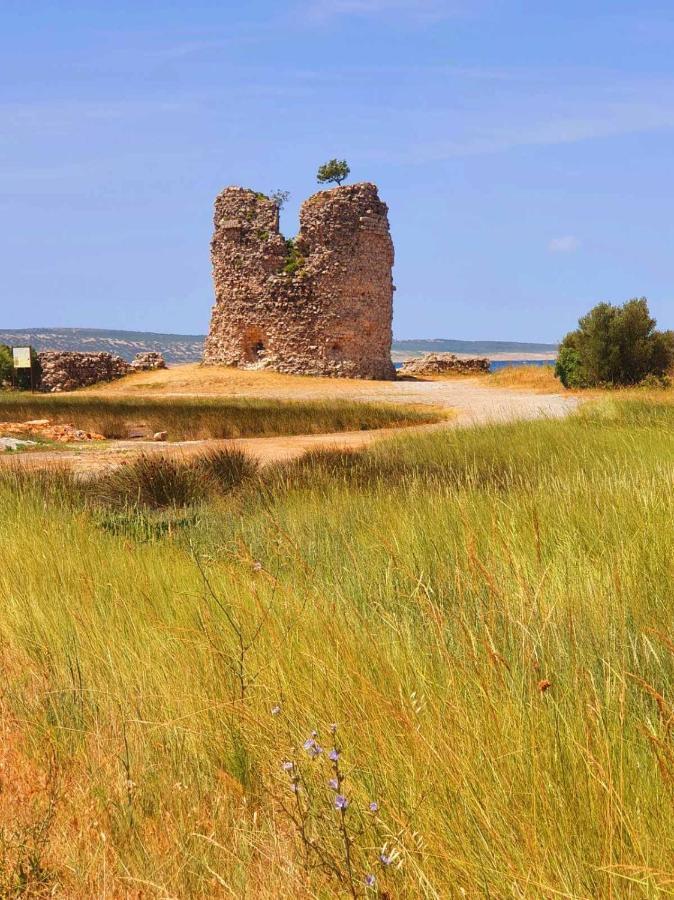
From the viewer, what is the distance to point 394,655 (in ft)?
7.89

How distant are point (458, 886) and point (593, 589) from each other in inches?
59.6

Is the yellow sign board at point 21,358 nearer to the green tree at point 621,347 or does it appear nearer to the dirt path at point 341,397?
the dirt path at point 341,397

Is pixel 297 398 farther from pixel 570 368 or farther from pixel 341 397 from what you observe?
pixel 570 368

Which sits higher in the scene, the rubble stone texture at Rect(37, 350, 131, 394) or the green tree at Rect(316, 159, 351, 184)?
the green tree at Rect(316, 159, 351, 184)

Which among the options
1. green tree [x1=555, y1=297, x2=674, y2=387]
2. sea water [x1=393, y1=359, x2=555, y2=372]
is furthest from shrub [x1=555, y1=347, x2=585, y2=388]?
sea water [x1=393, y1=359, x2=555, y2=372]

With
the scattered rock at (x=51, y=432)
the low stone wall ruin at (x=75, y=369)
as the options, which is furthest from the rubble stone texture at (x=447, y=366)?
the scattered rock at (x=51, y=432)

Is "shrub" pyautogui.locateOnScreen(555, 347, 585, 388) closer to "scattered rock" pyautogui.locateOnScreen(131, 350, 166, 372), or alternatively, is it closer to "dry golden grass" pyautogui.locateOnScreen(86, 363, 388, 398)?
"dry golden grass" pyautogui.locateOnScreen(86, 363, 388, 398)

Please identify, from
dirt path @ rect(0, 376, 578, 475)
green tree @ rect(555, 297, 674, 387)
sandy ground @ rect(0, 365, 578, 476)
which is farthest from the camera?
green tree @ rect(555, 297, 674, 387)

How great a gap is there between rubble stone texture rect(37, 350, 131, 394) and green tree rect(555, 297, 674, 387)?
1486 cm

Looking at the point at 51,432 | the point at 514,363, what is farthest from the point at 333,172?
the point at 514,363

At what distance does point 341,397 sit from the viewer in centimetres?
1933

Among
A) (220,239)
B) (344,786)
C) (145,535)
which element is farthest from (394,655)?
(220,239)

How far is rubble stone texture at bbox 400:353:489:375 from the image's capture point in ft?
109

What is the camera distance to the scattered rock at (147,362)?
99.5 feet
